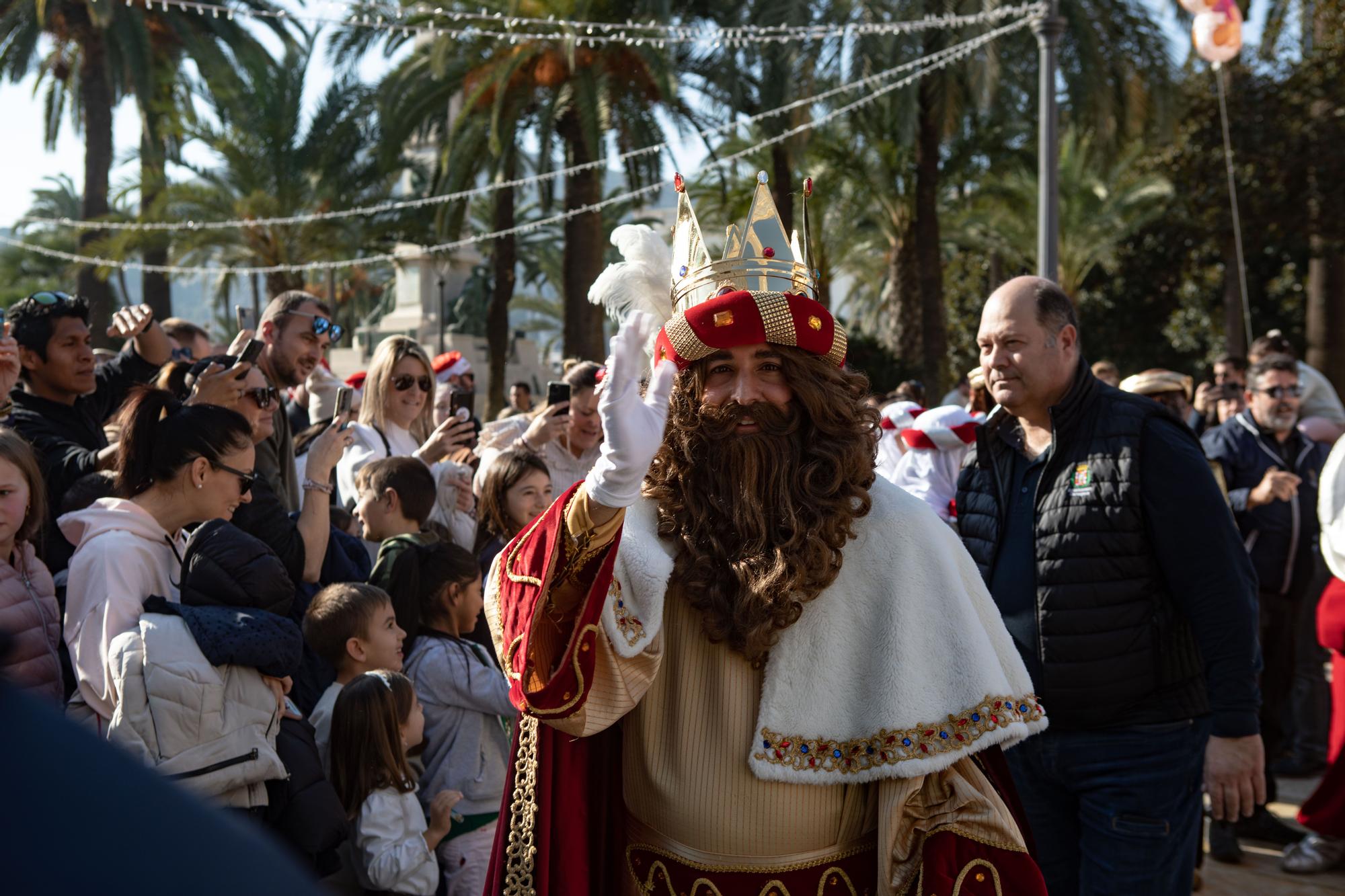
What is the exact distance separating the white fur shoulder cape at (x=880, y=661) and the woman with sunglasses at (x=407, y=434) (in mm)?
3198

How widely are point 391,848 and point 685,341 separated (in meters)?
1.97

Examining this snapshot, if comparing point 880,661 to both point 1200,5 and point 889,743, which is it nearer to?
point 889,743

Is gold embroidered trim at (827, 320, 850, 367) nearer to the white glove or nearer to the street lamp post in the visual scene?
the white glove

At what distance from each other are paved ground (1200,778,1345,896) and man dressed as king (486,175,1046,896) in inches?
146

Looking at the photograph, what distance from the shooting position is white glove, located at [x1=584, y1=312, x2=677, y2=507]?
2.11m

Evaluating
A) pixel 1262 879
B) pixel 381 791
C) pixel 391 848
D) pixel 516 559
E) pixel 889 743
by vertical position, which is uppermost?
pixel 516 559

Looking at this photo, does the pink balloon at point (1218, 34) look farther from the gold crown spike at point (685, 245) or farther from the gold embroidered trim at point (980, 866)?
the gold embroidered trim at point (980, 866)

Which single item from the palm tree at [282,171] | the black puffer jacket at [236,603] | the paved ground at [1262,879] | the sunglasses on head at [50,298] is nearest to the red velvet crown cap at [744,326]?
the black puffer jacket at [236,603]

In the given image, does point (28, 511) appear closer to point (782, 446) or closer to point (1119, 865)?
point (782, 446)

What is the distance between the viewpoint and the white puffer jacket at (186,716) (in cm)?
324

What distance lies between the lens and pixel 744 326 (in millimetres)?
Answer: 2596

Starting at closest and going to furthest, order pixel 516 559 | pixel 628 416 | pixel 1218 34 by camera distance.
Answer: pixel 628 416 < pixel 516 559 < pixel 1218 34

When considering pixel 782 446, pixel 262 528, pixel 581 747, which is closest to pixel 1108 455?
pixel 782 446

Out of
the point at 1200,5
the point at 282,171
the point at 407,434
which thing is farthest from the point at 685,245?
the point at 282,171
